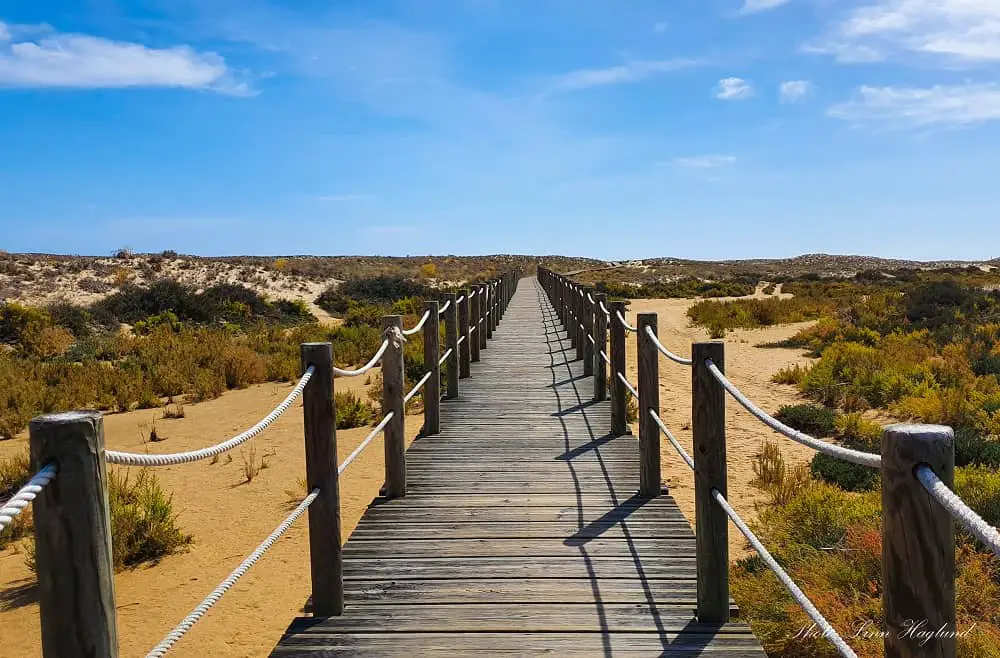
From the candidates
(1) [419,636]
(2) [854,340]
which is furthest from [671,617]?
(2) [854,340]

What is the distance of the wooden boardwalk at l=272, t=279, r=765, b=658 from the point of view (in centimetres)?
331

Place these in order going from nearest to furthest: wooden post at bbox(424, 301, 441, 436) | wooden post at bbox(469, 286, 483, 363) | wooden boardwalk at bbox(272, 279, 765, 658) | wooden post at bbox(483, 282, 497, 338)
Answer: wooden boardwalk at bbox(272, 279, 765, 658)
wooden post at bbox(424, 301, 441, 436)
wooden post at bbox(469, 286, 483, 363)
wooden post at bbox(483, 282, 497, 338)

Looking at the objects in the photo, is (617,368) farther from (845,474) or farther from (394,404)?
(845,474)

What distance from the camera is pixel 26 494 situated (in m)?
1.56

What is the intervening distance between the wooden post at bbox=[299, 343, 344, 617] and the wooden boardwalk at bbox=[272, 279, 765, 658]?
15 centimetres

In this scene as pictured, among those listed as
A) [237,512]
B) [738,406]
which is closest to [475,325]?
[738,406]

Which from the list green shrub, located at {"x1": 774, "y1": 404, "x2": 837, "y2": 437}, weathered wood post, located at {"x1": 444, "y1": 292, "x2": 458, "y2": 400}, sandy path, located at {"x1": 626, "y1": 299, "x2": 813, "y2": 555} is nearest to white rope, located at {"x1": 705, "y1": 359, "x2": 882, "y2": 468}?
sandy path, located at {"x1": 626, "y1": 299, "x2": 813, "y2": 555}

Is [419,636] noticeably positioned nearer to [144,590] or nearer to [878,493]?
[144,590]

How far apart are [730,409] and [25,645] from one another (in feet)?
32.1

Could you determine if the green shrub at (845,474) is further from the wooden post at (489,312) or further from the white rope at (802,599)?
the wooden post at (489,312)

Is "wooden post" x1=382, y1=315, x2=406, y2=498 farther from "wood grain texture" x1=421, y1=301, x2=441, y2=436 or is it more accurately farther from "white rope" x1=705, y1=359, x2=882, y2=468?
"white rope" x1=705, y1=359, x2=882, y2=468

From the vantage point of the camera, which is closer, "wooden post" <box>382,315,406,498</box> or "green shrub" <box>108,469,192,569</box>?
"wooden post" <box>382,315,406,498</box>

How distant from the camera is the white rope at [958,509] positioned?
143cm

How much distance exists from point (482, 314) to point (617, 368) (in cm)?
695
